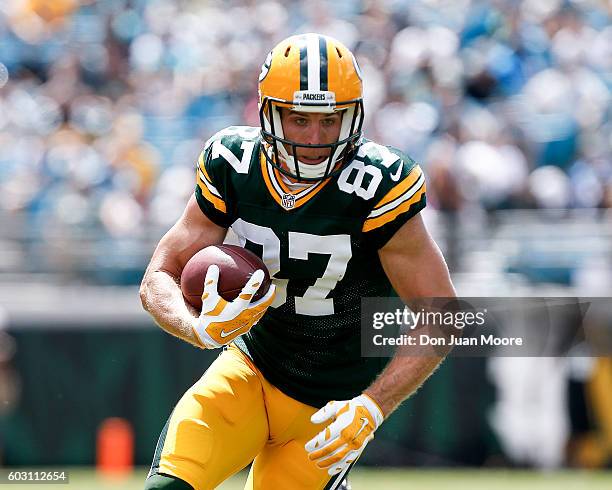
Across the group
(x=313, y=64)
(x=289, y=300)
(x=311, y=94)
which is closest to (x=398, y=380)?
(x=289, y=300)

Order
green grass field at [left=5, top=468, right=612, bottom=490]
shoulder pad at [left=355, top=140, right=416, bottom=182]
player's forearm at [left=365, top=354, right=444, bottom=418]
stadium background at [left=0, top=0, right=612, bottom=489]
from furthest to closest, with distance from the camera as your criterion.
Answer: stadium background at [left=0, top=0, right=612, bottom=489]
green grass field at [left=5, top=468, right=612, bottom=490]
shoulder pad at [left=355, top=140, right=416, bottom=182]
player's forearm at [left=365, top=354, right=444, bottom=418]

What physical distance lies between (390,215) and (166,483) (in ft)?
3.77

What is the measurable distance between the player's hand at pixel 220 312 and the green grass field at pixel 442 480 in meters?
3.59

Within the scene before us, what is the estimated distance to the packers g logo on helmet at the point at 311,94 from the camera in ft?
13.3

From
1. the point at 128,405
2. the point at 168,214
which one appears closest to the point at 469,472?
the point at 128,405

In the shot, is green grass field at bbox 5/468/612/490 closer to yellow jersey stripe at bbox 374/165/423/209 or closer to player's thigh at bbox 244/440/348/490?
player's thigh at bbox 244/440/348/490

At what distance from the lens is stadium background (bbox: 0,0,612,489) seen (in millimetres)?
7871

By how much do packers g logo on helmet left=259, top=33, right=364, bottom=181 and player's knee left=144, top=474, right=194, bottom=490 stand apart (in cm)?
109

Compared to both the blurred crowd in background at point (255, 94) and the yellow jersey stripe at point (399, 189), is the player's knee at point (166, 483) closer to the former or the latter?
the yellow jersey stripe at point (399, 189)

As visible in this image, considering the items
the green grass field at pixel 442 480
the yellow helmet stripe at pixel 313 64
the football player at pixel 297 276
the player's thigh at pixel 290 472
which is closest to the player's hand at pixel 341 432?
the football player at pixel 297 276

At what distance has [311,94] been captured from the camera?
13.2 feet

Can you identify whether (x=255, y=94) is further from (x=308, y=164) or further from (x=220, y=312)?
(x=220, y=312)

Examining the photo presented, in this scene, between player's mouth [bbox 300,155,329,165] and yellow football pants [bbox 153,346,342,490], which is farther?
player's mouth [bbox 300,155,329,165]

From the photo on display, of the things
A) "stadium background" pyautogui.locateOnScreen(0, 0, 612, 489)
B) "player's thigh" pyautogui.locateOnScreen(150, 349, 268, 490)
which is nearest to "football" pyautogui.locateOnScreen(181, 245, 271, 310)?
"player's thigh" pyautogui.locateOnScreen(150, 349, 268, 490)
